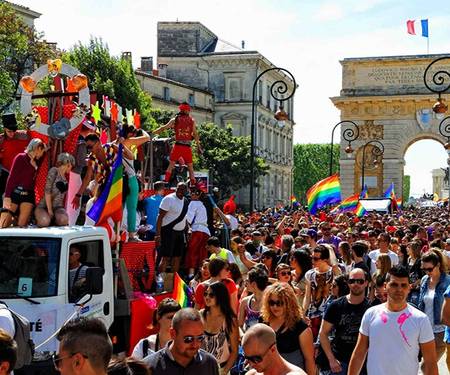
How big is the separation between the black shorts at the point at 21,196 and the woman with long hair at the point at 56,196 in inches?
5.2

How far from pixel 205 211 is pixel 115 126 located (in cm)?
210

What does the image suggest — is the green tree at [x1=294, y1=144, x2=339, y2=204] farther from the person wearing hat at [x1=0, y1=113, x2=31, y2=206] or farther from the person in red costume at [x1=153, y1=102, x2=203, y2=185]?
the person wearing hat at [x1=0, y1=113, x2=31, y2=206]

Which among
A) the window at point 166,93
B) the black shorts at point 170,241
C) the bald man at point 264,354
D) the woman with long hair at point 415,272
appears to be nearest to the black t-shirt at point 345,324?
the woman with long hair at point 415,272

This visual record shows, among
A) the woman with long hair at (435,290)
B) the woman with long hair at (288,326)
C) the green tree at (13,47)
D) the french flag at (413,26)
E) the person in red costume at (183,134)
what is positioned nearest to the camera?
the woman with long hair at (288,326)

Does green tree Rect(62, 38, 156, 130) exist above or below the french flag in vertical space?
below

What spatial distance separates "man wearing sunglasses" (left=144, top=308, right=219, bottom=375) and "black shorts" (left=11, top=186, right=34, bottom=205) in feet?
16.8

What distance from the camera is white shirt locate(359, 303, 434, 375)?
6.77m

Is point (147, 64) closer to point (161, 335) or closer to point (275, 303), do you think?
point (275, 303)

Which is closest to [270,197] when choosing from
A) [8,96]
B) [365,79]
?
[365,79]

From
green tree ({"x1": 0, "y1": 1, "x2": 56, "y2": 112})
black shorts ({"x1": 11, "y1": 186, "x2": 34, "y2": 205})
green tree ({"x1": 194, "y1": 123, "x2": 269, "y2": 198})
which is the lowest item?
black shorts ({"x1": 11, "y1": 186, "x2": 34, "y2": 205})

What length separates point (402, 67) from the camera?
61.7 metres

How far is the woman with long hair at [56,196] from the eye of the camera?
1012 cm

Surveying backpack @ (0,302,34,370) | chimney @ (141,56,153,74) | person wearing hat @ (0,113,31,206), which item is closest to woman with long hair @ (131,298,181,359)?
backpack @ (0,302,34,370)

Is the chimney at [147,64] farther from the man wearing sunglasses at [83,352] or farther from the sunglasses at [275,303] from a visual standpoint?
the man wearing sunglasses at [83,352]
